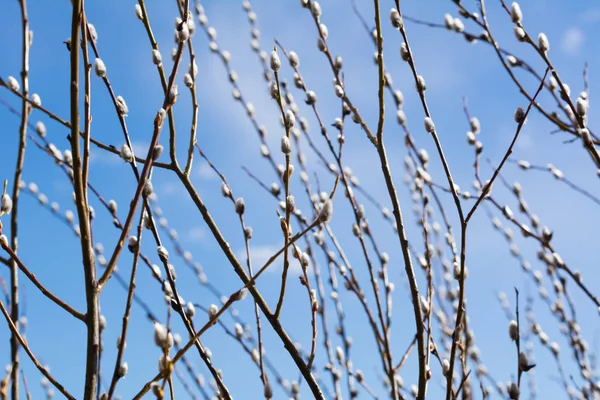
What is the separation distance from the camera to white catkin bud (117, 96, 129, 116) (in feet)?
4.16

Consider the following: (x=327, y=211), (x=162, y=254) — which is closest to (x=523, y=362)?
(x=327, y=211)

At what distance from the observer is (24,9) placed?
1.75 metres

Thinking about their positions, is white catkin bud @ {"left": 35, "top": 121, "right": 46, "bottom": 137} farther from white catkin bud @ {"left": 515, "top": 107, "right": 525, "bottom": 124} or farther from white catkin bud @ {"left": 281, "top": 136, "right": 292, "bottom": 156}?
white catkin bud @ {"left": 515, "top": 107, "right": 525, "bottom": 124}

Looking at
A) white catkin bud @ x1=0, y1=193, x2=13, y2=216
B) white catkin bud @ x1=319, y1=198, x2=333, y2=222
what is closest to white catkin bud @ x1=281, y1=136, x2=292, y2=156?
white catkin bud @ x1=319, y1=198, x2=333, y2=222

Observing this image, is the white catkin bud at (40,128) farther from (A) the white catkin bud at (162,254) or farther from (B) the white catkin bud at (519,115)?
(B) the white catkin bud at (519,115)

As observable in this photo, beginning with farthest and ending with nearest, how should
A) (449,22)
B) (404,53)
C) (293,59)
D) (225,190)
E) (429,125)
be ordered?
(449,22) → (293,59) → (225,190) → (404,53) → (429,125)

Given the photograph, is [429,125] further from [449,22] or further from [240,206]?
[449,22]

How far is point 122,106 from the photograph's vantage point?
1.27 metres

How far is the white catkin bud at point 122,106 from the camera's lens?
1.27m

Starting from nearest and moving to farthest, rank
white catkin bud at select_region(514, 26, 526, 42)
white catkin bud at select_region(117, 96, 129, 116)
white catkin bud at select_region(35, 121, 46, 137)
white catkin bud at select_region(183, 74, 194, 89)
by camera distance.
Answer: white catkin bud at select_region(117, 96, 129, 116) < white catkin bud at select_region(183, 74, 194, 89) < white catkin bud at select_region(514, 26, 526, 42) < white catkin bud at select_region(35, 121, 46, 137)

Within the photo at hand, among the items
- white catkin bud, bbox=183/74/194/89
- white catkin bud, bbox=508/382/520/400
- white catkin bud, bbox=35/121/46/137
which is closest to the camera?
white catkin bud, bbox=508/382/520/400

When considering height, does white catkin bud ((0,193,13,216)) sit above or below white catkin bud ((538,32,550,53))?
below

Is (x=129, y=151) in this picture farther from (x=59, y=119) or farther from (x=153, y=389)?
(x=153, y=389)

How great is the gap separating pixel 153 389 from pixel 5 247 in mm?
375
